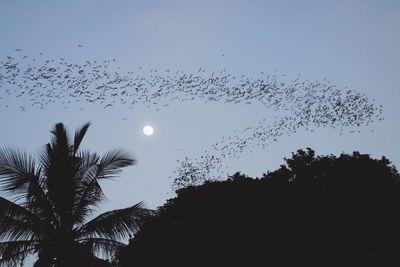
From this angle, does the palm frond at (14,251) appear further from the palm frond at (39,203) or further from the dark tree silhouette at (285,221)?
the dark tree silhouette at (285,221)

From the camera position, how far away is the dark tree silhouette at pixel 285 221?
480 inches

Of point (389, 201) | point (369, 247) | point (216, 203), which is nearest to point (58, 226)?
point (216, 203)

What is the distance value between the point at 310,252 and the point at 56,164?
937 centimetres

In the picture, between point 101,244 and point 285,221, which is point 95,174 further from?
point 285,221

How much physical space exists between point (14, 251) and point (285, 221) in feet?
30.0

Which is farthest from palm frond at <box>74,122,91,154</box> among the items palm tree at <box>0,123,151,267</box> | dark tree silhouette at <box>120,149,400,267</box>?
dark tree silhouette at <box>120,149,400,267</box>

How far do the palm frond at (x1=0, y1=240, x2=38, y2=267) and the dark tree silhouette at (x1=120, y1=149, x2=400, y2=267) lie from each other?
4343mm

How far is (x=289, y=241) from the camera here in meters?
12.5

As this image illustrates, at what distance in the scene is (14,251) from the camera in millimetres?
8383

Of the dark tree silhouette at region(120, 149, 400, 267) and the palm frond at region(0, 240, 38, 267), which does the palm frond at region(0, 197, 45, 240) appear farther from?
the dark tree silhouette at region(120, 149, 400, 267)

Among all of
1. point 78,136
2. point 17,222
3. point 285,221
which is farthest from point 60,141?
point 285,221

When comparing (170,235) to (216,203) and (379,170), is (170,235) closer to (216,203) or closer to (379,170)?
(216,203)

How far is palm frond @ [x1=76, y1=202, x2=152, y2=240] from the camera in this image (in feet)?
30.1

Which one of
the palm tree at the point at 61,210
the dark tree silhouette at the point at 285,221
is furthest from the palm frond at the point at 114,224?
the dark tree silhouette at the point at 285,221
